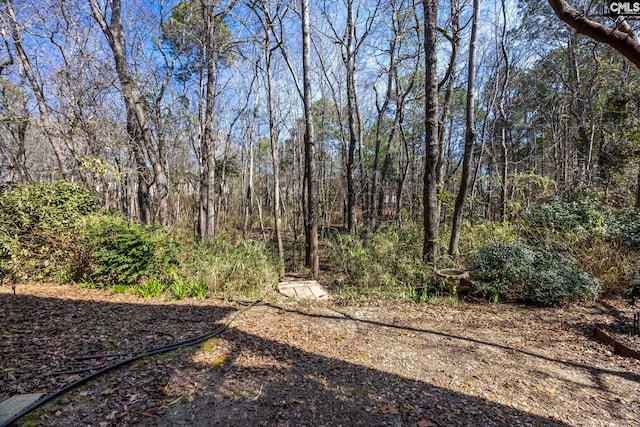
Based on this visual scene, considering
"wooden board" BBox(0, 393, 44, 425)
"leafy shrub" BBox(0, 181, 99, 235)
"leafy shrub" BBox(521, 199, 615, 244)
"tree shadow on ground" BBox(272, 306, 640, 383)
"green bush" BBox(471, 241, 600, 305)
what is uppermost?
"leafy shrub" BBox(0, 181, 99, 235)

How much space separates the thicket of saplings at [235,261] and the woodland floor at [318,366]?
0.47 meters

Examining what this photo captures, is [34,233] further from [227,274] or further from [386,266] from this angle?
[386,266]

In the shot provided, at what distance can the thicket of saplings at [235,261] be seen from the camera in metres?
4.14

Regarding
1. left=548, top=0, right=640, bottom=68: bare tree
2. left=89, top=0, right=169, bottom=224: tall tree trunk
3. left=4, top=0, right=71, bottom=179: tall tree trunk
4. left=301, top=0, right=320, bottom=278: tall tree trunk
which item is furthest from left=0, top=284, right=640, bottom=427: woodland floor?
left=4, top=0, right=71, bottom=179: tall tree trunk

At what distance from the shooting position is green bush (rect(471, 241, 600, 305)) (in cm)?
393

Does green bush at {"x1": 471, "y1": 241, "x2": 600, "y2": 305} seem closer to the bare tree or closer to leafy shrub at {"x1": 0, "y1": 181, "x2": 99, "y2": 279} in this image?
the bare tree

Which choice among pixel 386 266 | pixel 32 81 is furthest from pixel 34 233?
pixel 386 266

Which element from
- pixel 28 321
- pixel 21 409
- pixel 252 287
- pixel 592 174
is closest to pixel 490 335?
pixel 252 287

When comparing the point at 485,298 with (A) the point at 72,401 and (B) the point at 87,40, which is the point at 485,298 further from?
(B) the point at 87,40

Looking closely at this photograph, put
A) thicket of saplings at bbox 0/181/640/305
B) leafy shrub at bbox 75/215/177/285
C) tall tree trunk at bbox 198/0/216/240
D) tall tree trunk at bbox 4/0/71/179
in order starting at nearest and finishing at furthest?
thicket of saplings at bbox 0/181/640/305, leafy shrub at bbox 75/215/177/285, tall tree trunk at bbox 4/0/71/179, tall tree trunk at bbox 198/0/216/240

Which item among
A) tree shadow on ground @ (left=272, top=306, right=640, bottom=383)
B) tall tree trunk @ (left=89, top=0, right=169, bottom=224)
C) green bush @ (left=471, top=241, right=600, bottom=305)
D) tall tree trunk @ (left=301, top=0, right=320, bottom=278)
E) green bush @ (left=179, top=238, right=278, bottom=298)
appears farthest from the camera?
tall tree trunk @ (left=89, top=0, right=169, bottom=224)

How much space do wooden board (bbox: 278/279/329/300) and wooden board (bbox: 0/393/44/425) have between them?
9.81 feet

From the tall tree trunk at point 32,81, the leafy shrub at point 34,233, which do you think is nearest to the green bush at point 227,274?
the leafy shrub at point 34,233

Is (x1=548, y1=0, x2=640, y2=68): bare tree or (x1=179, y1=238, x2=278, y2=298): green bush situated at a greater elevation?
(x1=548, y1=0, x2=640, y2=68): bare tree
